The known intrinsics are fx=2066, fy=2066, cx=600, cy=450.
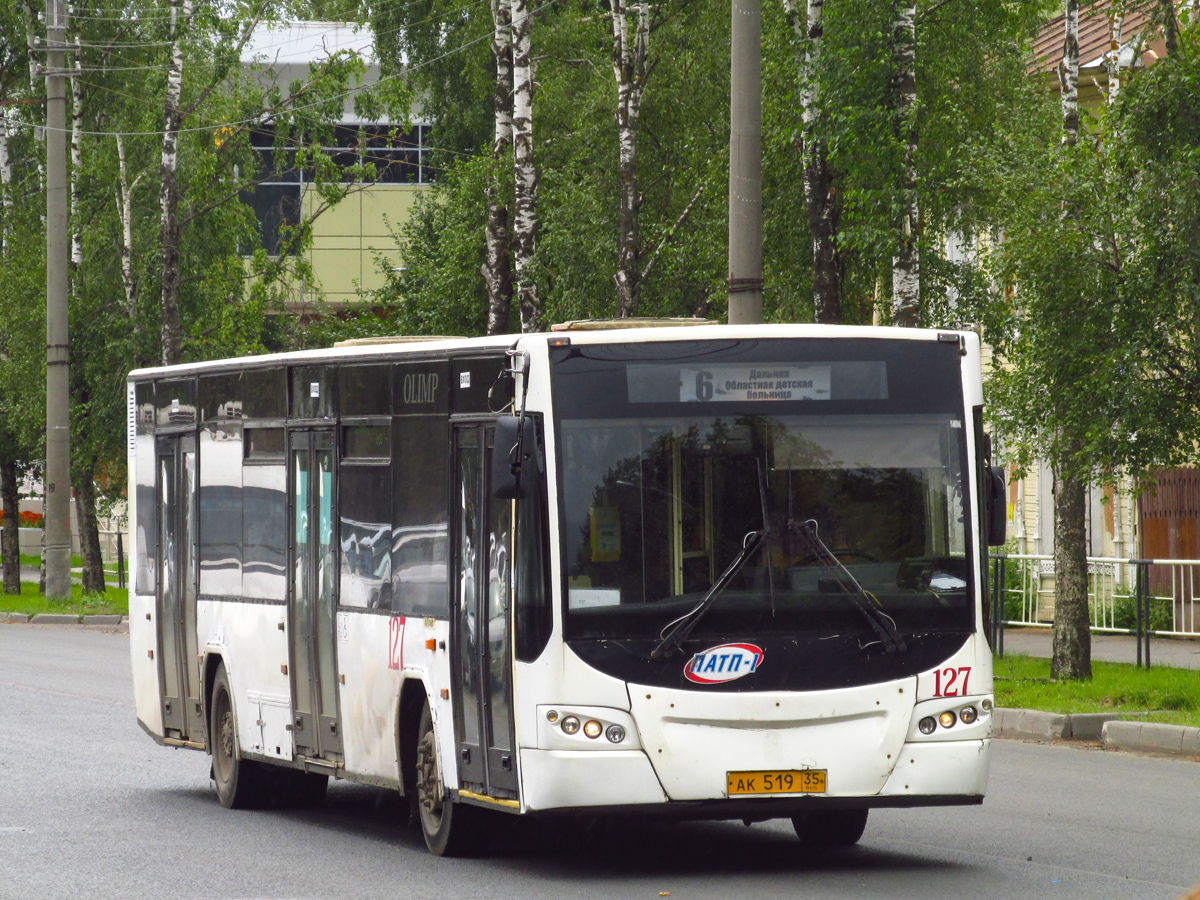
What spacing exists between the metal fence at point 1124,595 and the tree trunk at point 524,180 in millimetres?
6808

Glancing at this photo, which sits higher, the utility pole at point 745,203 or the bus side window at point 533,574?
the utility pole at point 745,203

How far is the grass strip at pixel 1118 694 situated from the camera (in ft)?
55.7

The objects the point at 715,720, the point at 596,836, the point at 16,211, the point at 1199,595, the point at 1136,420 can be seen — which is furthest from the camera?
the point at 16,211

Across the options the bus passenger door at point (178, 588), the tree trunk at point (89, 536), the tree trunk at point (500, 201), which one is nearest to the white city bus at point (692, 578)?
the bus passenger door at point (178, 588)

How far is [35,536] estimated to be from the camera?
62250 millimetres

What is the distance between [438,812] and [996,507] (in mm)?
3141

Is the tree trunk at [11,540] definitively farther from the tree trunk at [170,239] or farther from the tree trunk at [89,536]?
the tree trunk at [170,239]

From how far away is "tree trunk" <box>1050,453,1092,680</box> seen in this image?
19.4 m

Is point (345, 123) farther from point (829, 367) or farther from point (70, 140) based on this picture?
point (829, 367)

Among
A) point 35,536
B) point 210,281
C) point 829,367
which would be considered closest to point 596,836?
point 829,367

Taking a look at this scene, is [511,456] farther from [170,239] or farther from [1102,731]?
[170,239]

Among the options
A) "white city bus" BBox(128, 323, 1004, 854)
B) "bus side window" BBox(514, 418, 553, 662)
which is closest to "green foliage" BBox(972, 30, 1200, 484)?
"white city bus" BBox(128, 323, 1004, 854)

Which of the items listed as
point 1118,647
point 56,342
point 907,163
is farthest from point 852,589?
point 56,342

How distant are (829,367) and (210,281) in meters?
28.9
